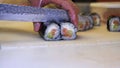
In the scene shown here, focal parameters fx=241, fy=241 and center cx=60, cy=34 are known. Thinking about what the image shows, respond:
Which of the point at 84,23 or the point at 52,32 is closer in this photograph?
the point at 52,32

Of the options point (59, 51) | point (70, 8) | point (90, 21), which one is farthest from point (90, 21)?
point (59, 51)

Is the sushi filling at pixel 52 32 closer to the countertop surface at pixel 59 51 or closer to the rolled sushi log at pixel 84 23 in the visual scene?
the countertop surface at pixel 59 51

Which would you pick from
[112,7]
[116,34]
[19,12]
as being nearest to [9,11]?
[19,12]

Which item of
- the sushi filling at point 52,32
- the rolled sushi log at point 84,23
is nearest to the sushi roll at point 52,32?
the sushi filling at point 52,32

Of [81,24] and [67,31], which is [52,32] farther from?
[81,24]

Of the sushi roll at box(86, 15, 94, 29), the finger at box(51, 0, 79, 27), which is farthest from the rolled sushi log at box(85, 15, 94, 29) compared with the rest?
the finger at box(51, 0, 79, 27)

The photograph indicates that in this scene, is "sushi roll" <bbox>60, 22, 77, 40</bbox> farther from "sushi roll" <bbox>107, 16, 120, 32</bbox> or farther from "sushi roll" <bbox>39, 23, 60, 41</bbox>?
"sushi roll" <bbox>107, 16, 120, 32</bbox>

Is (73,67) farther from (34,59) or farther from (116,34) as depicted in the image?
(116,34)
